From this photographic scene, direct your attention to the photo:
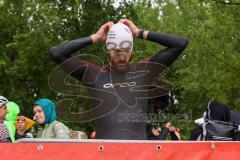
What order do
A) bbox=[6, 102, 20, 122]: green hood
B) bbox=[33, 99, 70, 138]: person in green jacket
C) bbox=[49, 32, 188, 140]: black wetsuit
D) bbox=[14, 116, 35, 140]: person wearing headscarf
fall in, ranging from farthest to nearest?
bbox=[14, 116, 35, 140]: person wearing headscarf, bbox=[6, 102, 20, 122]: green hood, bbox=[33, 99, 70, 138]: person in green jacket, bbox=[49, 32, 188, 140]: black wetsuit

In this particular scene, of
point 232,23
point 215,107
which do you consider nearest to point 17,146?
point 215,107

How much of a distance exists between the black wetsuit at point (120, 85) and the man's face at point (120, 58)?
0.05 m

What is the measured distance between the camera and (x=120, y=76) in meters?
4.53

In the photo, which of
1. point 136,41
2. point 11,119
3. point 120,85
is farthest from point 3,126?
point 136,41

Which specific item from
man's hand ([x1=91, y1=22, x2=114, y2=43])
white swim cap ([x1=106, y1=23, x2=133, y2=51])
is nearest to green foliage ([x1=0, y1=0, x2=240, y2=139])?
man's hand ([x1=91, y1=22, x2=114, y2=43])

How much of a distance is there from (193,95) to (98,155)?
30.8 metres

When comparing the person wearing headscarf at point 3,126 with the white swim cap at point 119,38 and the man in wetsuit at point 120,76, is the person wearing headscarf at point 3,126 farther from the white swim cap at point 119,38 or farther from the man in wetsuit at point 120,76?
the white swim cap at point 119,38

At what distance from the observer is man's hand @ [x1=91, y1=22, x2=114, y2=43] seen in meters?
4.79

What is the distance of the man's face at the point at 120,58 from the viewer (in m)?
4.50

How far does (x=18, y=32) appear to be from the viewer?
29391 millimetres

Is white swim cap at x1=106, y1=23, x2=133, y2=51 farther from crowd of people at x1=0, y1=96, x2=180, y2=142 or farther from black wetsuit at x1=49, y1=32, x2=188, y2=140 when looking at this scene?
crowd of people at x1=0, y1=96, x2=180, y2=142

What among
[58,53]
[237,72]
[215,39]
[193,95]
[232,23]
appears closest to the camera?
[58,53]

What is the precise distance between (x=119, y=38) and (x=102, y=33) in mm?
343

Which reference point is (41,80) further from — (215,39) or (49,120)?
(49,120)
